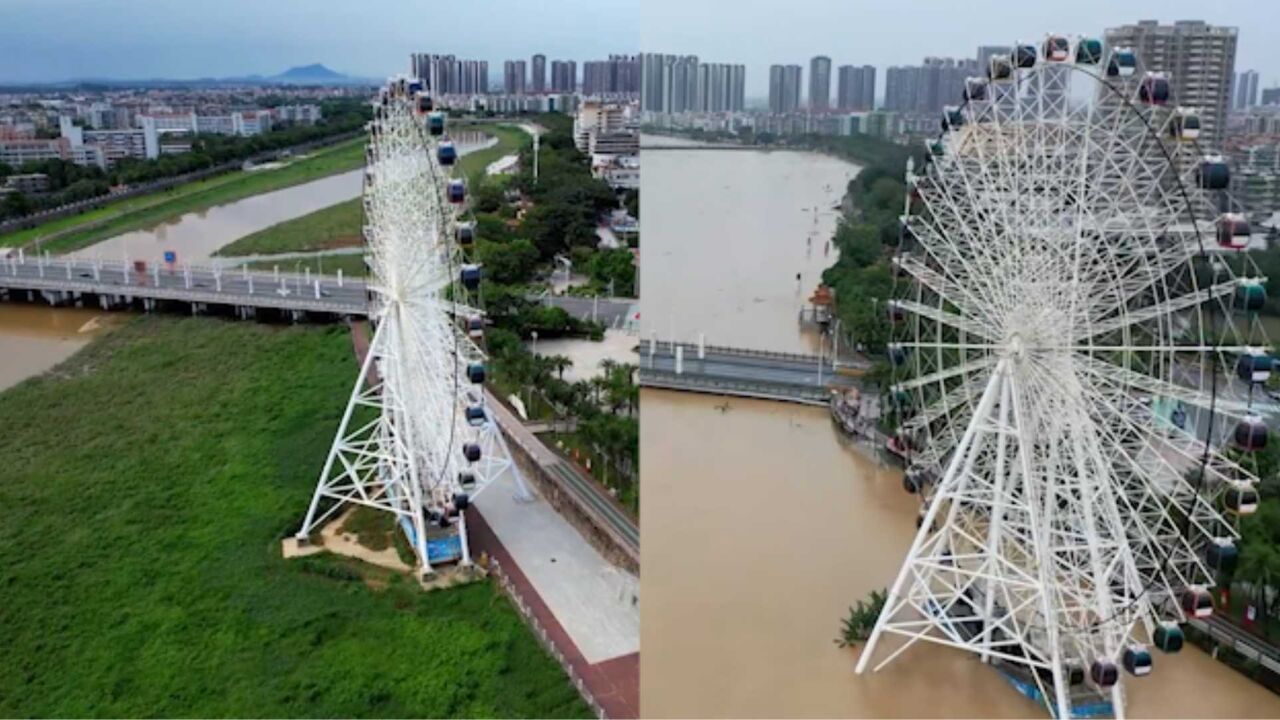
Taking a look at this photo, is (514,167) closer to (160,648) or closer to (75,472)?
(75,472)

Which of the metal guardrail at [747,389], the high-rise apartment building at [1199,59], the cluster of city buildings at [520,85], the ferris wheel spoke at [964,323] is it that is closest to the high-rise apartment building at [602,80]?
the cluster of city buildings at [520,85]

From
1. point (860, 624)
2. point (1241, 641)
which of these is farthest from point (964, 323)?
point (1241, 641)

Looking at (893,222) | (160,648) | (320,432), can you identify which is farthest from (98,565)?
(893,222)

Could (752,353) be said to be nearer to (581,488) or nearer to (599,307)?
(599,307)

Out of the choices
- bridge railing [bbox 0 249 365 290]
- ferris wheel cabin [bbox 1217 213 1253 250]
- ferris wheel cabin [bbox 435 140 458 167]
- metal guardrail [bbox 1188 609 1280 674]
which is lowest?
metal guardrail [bbox 1188 609 1280 674]

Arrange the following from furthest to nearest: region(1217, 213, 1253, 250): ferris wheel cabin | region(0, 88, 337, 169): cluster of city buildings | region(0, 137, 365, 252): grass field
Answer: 1. region(0, 88, 337, 169): cluster of city buildings
2. region(0, 137, 365, 252): grass field
3. region(1217, 213, 1253, 250): ferris wheel cabin

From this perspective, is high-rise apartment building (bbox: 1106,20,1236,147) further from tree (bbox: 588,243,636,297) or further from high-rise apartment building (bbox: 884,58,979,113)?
tree (bbox: 588,243,636,297)

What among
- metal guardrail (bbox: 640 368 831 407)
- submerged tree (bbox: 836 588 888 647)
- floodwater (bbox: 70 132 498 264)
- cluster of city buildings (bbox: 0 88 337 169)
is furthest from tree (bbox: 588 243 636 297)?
cluster of city buildings (bbox: 0 88 337 169)
